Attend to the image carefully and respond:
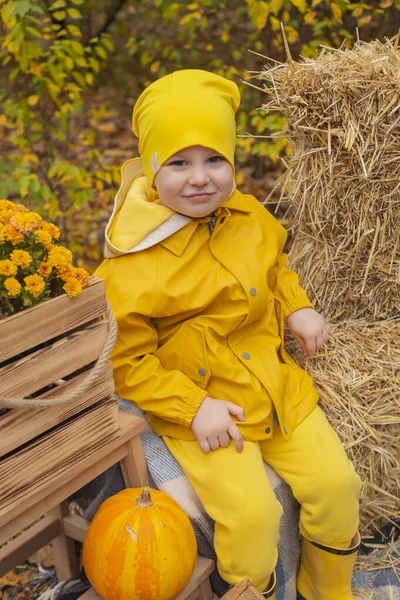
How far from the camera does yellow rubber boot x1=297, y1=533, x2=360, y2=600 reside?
212cm

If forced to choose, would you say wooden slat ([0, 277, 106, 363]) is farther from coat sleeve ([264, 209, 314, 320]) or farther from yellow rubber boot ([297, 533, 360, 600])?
yellow rubber boot ([297, 533, 360, 600])

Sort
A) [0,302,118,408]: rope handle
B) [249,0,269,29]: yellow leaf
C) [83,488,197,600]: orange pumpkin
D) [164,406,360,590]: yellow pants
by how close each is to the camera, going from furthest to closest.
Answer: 1. [249,0,269,29]: yellow leaf
2. [164,406,360,590]: yellow pants
3. [83,488,197,600]: orange pumpkin
4. [0,302,118,408]: rope handle

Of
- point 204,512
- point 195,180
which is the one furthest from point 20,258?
point 204,512

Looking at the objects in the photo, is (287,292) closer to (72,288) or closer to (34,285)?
(72,288)

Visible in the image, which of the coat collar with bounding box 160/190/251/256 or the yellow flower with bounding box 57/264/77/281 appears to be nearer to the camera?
the yellow flower with bounding box 57/264/77/281

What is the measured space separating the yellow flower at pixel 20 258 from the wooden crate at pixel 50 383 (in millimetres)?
110

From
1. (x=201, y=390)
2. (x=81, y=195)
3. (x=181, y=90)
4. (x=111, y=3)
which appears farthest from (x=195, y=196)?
(x=111, y=3)

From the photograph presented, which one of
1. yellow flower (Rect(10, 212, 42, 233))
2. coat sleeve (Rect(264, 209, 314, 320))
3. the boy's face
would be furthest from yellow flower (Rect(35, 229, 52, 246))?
coat sleeve (Rect(264, 209, 314, 320))

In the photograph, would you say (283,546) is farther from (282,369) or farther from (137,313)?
(137,313)

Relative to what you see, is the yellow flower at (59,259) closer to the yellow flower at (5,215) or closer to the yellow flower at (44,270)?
the yellow flower at (44,270)

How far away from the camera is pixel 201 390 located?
2.04 metres

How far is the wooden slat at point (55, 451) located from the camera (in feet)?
5.45

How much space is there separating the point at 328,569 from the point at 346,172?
1.34 m

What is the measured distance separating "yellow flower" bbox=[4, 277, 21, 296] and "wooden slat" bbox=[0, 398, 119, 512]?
395 millimetres
